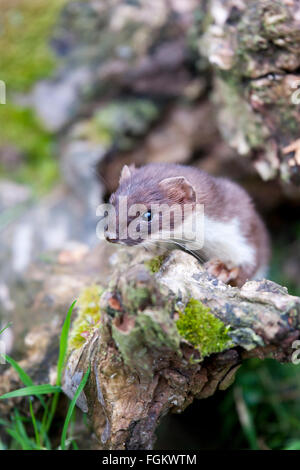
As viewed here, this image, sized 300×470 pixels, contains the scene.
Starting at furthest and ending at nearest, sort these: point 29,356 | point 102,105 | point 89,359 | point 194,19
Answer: point 102,105, point 194,19, point 29,356, point 89,359

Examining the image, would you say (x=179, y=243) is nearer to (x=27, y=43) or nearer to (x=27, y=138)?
(x=27, y=138)

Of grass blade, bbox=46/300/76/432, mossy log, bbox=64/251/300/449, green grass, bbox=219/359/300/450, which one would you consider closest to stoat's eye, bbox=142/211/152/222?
mossy log, bbox=64/251/300/449

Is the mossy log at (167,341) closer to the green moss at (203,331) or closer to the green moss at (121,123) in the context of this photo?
the green moss at (203,331)

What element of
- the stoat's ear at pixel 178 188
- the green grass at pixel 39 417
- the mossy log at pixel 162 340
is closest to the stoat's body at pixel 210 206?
the stoat's ear at pixel 178 188

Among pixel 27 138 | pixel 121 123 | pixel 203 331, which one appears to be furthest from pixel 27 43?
pixel 203 331

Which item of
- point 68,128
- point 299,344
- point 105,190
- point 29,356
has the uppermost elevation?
point 68,128

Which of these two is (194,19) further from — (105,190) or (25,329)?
(25,329)

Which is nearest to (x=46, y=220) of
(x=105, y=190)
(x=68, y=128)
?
(x=105, y=190)
